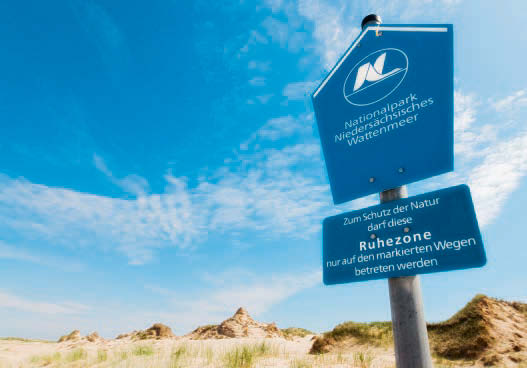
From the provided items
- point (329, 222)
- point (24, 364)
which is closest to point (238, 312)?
point (24, 364)

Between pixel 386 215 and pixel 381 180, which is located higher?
pixel 381 180

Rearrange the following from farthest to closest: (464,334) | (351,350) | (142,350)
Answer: (351,350) → (464,334) → (142,350)

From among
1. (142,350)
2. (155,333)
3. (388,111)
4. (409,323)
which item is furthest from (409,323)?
(155,333)

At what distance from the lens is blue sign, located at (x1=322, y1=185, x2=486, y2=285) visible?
6.35ft

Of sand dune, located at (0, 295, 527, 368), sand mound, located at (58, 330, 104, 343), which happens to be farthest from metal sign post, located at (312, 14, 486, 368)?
sand mound, located at (58, 330, 104, 343)

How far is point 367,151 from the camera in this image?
104 inches

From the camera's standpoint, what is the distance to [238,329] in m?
18.6

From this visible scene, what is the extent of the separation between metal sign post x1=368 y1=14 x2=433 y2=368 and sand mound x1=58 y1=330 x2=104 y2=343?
23.2 metres

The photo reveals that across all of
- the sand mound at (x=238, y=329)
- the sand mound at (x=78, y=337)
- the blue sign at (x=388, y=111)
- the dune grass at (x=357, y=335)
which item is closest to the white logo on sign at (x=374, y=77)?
the blue sign at (x=388, y=111)

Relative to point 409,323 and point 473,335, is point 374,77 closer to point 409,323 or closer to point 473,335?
point 409,323

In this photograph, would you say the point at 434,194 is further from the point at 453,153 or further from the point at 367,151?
the point at 367,151

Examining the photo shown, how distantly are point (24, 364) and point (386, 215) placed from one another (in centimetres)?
1178

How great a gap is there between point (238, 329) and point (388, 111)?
18.6 metres

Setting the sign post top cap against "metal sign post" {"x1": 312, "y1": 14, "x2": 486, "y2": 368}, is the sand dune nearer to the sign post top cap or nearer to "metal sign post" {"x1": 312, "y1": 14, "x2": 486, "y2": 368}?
"metal sign post" {"x1": 312, "y1": 14, "x2": 486, "y2": 368}
